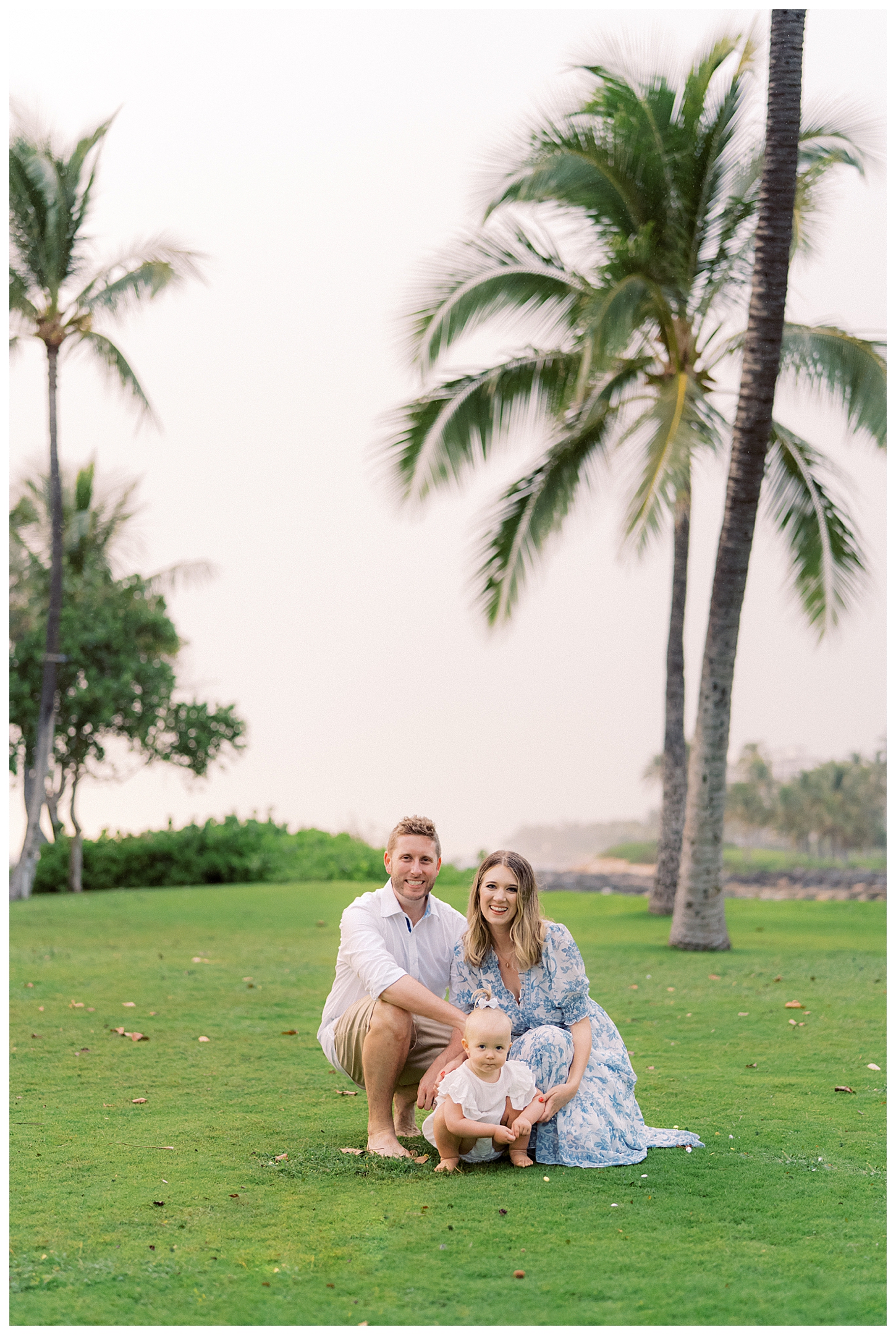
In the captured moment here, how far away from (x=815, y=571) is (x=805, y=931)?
4116 millimetres

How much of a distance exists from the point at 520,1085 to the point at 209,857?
18.1m

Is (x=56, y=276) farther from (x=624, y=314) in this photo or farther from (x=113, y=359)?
(x=624, y=314)

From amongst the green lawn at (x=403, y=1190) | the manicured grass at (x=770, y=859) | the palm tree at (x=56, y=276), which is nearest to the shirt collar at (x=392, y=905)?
the green lawn at (x=403, y=1190)

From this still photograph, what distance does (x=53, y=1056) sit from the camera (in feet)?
23.4

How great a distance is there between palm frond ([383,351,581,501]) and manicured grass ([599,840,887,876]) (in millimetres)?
12993

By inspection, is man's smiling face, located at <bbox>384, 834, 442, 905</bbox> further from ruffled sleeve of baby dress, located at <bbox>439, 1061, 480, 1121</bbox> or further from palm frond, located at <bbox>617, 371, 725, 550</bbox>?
palm frond, located at <bbox>617, 371, 725, 550</bbox>

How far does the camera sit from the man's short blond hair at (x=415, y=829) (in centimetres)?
500

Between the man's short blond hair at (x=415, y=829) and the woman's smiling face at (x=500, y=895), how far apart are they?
411 millimetres

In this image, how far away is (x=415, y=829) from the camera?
5.00 m

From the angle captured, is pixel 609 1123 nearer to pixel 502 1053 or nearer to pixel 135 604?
pixel 502 1053

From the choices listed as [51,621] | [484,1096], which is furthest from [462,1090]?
[51,621]

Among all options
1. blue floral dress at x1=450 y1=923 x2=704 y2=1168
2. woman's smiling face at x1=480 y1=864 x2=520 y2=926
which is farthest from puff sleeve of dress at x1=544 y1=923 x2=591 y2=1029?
woman's smiling face at x1=480 y1=864 x2=520 y2=926

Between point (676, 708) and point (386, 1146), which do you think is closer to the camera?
point (386, 1146)

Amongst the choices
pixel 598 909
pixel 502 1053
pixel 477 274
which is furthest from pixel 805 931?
pixel 502 1053
